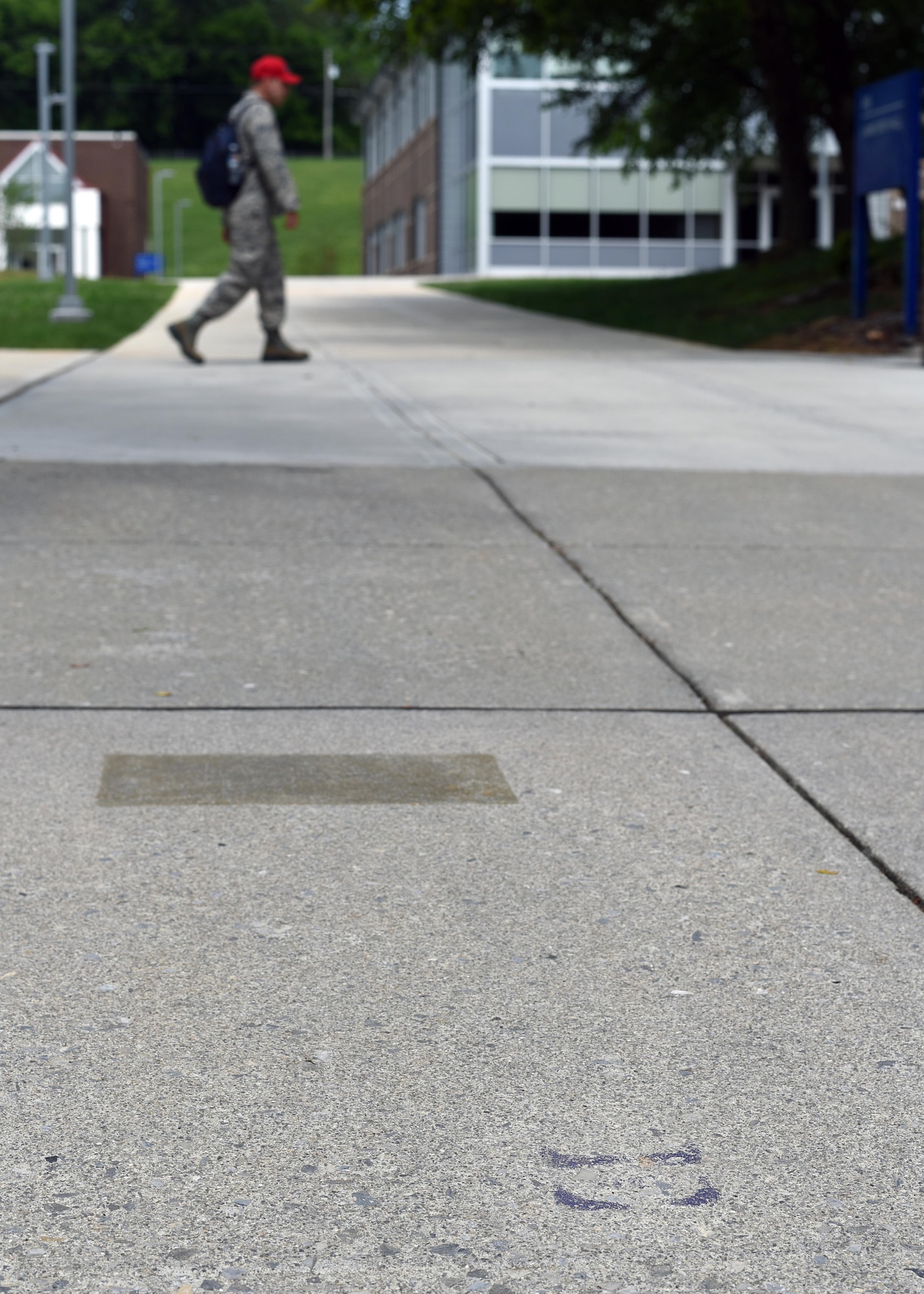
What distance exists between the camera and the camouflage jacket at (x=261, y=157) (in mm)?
14625

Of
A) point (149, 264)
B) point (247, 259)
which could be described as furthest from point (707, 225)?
point (247, 259)

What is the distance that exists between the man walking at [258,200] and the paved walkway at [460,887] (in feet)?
23.2

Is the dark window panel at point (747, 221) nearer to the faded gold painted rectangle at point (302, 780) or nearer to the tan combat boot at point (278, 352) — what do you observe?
the tan combat boot at point (278, 352)

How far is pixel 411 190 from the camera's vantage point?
70875 mm

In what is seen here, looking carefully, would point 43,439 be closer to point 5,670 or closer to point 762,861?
point 5,670

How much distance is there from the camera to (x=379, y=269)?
85.4 meters

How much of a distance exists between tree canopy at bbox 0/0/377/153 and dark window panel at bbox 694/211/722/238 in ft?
247

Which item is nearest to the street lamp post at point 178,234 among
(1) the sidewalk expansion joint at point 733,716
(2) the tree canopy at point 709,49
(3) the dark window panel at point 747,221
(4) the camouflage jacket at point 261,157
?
(3) the dark window panel at point 747,221

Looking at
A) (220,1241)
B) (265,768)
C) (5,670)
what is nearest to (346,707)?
(265,768)

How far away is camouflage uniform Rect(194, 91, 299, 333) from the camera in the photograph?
1467cm

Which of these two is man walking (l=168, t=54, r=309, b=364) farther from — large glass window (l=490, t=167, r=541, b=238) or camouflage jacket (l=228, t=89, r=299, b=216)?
large glass window (l=490, t=167, r=541, b=238)

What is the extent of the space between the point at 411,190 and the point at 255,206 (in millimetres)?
57748

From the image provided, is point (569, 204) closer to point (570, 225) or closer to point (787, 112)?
point (570, 225)

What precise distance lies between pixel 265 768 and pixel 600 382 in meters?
10.4
